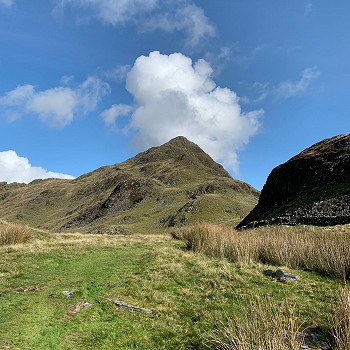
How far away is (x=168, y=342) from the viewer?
9586 millimetres

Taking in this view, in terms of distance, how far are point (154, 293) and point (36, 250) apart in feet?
43.1

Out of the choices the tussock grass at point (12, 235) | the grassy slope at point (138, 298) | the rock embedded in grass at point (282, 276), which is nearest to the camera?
the grassy slope at point (138, 298)

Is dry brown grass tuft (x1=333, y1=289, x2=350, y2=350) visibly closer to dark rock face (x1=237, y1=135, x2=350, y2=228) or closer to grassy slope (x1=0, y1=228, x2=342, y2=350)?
grassy slope (x1=0, y1=228, x2=342, y2=350)

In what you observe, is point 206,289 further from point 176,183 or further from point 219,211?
point 176,183

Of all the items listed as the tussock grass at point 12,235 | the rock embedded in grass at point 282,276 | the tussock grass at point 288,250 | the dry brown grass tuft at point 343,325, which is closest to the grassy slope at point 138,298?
the rock embedded in grass at point 282,276

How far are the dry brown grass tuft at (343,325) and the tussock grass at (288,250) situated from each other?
7183 mm

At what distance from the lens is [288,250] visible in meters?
19.2

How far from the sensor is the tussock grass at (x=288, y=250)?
16.4 metres

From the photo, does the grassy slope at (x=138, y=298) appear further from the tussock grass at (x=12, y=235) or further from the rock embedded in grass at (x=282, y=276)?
the tussock grass at (x=12, y=235)

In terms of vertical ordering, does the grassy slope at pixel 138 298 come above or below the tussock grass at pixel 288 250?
below

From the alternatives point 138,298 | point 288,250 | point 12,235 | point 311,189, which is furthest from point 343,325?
point 311,189

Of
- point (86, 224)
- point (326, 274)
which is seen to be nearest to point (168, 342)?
point (326, 274)

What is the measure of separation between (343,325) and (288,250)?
11727mm

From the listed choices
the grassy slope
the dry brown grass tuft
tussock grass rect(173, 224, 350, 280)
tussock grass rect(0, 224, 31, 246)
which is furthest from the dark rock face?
the dry brown grass tuft
